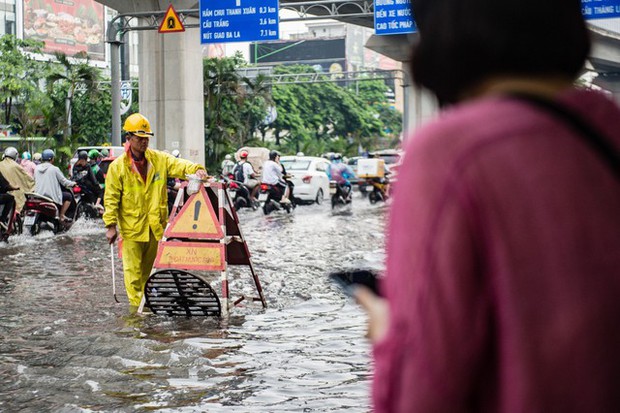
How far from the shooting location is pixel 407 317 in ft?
4.77

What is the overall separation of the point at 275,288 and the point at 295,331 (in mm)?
2824

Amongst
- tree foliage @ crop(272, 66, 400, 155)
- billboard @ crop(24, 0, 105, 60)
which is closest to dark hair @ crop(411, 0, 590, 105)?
tree foliage @ crop(272, 66, 400, 155)

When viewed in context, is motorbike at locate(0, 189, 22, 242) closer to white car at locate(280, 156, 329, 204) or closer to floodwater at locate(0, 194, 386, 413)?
floodwater at locate(0, 194, 386, 413)

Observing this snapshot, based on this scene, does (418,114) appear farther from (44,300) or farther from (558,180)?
(558,180)

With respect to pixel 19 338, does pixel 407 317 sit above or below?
above

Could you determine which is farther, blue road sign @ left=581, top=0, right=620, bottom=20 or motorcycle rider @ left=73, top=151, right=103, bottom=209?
blue road sign @ left=581, top=0, right=620, bottom=20

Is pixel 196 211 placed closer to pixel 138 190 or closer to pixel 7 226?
pixel 138 190

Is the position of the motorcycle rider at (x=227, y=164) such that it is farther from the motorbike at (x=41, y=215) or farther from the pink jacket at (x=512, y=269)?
the pink jacket at (x=512, y=269)

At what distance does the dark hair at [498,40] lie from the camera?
1.54 metres

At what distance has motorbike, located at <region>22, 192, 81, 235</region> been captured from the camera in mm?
18328

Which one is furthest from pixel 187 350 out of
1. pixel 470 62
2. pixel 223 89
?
pixel 223 89

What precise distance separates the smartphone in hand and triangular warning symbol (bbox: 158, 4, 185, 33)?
22.0m

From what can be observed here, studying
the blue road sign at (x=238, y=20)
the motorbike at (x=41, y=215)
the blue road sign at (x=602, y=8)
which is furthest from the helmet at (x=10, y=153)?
the blue road sign at (x=602, y=8)

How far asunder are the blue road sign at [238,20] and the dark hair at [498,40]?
23.7 m
